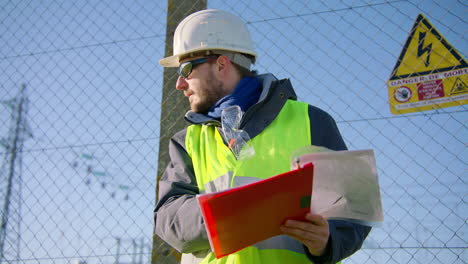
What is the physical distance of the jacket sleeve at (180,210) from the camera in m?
1.51

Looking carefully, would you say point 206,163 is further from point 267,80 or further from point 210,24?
point 210,24

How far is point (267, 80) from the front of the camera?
200cm

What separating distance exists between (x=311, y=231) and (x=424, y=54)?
173cm

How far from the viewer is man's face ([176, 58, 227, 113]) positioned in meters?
1.99

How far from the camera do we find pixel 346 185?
137 cm

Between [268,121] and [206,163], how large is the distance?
29 cm

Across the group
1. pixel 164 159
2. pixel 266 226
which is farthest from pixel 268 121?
pixel 164 159

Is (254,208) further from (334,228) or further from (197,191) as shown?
(197,191)

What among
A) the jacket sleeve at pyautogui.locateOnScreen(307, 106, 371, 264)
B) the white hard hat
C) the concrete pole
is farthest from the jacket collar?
the concrete pole

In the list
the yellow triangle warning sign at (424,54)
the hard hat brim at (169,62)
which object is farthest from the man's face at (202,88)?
the yellow triangle warning sign at (424,54)

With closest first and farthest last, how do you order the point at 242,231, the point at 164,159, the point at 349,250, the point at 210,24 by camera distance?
1. the point at 242,231
2. the point at 349,250
3. the point at 210,24
4. the point at 164,159

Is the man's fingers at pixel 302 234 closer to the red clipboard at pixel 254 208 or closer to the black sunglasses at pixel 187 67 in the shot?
the red clipboard at pixel 254 208

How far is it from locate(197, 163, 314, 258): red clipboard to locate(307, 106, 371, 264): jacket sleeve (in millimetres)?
248

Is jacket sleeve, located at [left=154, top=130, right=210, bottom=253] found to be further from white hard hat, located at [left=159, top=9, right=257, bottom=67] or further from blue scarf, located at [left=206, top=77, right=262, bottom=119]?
white hard hat, located at [left=159, top=9, right=257, bottom=67]
